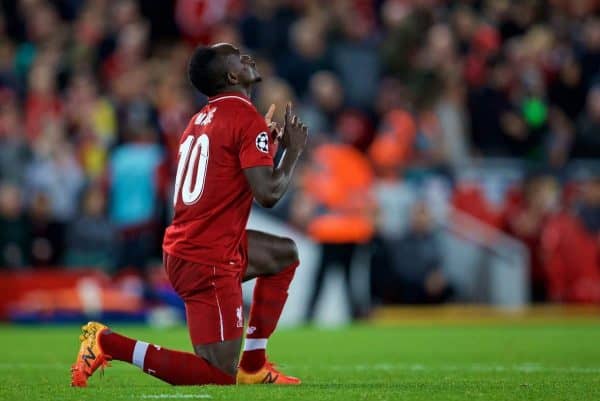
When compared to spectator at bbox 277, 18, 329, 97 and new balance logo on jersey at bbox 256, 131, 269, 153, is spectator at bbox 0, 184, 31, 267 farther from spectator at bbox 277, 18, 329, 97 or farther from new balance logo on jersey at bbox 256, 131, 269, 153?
new balance logo on jersey at bbox 256, 131, 269, 153

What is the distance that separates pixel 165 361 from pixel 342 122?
31.5ft

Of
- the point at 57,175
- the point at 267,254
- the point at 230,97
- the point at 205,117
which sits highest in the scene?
the point at 230,97

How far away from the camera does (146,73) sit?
710 inches

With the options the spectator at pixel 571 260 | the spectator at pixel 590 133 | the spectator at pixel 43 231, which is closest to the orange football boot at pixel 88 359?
the spectator at pixel 43 231

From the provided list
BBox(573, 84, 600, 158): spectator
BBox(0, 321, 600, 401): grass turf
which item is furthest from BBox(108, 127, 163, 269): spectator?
BBox(573, 84, 600, 158): spectator

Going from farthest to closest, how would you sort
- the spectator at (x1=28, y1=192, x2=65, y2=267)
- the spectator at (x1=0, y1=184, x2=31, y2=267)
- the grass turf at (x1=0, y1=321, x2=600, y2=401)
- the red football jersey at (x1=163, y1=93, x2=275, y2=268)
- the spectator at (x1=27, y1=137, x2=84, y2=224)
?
1. the spectator at (x1=27, y1=137, x2=84, y2=224)
2. the spectator at (x1=28, y1=192, x2=65, y2=267)
3. the spectator at (x1=0, y1=184, x2=31, y2=267)
4. the red football jersey at (x1=163, y1=93, x2=275, y2=268)
5. the grass turf at (x1=0, y1=321, x2=600, y2=401)

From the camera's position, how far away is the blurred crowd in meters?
16.4

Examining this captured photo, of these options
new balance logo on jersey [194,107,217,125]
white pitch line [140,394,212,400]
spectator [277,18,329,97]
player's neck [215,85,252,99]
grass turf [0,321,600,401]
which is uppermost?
spectator [277,18,329,97]

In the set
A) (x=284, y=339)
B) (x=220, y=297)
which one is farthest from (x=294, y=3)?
(x=220, y=297)

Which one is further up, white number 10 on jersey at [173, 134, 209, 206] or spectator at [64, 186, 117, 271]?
white number 10 on jersey at [173, 134, 209, 206]

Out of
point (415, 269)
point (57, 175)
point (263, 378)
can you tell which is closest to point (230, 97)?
point (263, 378)

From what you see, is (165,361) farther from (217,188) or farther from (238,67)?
(238,67)

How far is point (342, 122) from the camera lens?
1673cm

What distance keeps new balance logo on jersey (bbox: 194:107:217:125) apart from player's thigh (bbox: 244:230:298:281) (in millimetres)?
724
